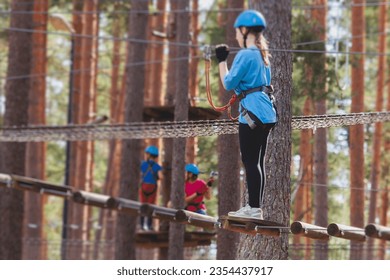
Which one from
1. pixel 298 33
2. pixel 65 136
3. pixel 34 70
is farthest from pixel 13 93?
pixel 34 70

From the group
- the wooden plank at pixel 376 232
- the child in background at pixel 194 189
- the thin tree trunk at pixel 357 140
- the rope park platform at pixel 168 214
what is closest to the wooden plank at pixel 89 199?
the rope park platform at pixel 168 214

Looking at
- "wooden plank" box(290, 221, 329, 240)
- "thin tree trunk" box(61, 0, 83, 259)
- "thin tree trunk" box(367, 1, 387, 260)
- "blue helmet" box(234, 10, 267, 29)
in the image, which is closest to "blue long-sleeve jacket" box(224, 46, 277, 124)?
"blue helmet" box(234, 10, 267, 29)

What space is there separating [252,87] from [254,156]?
585 mm

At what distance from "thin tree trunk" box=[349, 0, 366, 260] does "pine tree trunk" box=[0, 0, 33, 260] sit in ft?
30.5

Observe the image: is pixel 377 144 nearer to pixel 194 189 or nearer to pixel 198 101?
pixel 198 101

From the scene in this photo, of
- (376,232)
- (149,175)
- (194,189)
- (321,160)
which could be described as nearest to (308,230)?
(376,232)

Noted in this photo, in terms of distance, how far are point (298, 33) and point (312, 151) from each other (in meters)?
6.18

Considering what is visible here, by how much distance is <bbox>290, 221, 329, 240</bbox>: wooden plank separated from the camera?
10716mm

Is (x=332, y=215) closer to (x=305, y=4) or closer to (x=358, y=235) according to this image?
(x=305, y=4)

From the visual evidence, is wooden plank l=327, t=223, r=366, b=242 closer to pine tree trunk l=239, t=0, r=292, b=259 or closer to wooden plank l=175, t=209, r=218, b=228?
pine tree trunk l=239, t=0, r=292, b=259

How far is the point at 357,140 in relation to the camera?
29.9m

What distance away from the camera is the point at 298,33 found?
26.1m

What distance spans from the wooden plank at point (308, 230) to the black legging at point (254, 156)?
1.63ft

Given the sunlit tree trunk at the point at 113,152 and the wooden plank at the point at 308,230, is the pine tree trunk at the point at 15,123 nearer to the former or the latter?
the wooden plank at the point at 308,230
